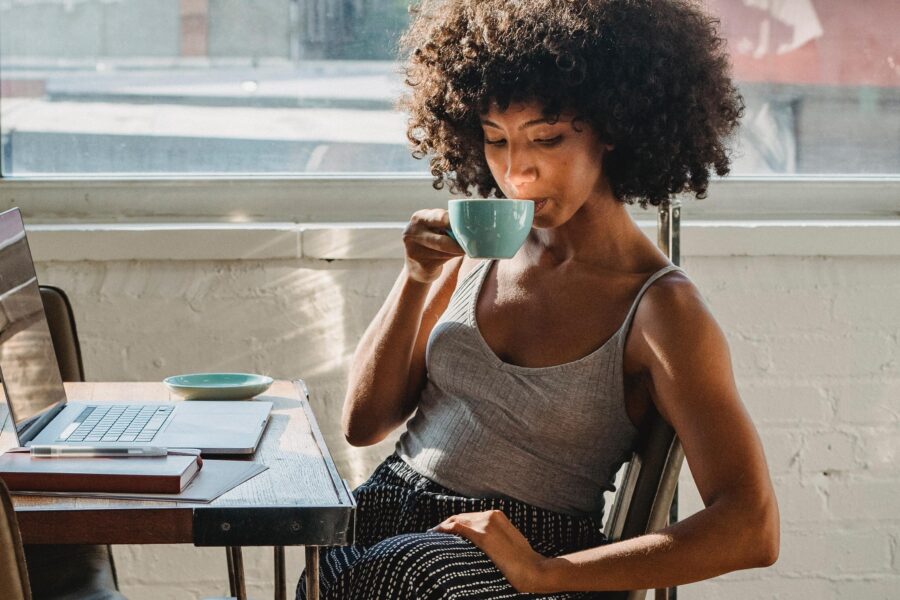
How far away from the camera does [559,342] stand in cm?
123

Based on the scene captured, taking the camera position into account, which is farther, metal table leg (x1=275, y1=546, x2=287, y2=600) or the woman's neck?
metal table leg (x1=275, y1=546, x2=287, y2=600)

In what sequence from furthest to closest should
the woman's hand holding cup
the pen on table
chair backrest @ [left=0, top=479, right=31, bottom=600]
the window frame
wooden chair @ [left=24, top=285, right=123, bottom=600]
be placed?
1. the window frame
2. wooden chair @ [left=24, top=285, right=123, bottom=600]
3. the woman's hand holding cup
4. the pen on table
5. chair backrest @ [left=0, top=479, right=31, bottom=600]

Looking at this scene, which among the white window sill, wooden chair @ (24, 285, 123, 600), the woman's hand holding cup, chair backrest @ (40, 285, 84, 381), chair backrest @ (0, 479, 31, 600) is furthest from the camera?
the white window sill

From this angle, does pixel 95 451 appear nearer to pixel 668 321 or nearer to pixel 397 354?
pixel 397 354

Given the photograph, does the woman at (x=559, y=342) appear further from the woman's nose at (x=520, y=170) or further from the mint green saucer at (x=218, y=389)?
the mint green saucer at (x=218, y=389)

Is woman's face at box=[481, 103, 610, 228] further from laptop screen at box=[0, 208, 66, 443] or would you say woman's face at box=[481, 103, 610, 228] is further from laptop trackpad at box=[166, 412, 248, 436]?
laptop screen at box=[0, 208, 66, 443]

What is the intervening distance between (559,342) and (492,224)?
0.19 m

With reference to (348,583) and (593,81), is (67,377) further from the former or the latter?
(593,81)

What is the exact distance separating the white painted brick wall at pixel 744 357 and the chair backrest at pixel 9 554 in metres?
1.18

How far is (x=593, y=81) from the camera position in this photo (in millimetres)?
1248

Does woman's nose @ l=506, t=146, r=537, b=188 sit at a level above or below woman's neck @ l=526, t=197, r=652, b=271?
above

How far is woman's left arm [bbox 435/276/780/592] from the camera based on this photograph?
3.38 ft

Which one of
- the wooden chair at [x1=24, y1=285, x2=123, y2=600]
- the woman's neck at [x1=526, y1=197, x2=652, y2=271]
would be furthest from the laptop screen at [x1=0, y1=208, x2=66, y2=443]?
the woman's neck at [x1=526, y1=197, x2=652, y2=271]

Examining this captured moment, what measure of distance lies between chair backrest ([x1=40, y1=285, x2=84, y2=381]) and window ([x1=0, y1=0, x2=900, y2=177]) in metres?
0.55
